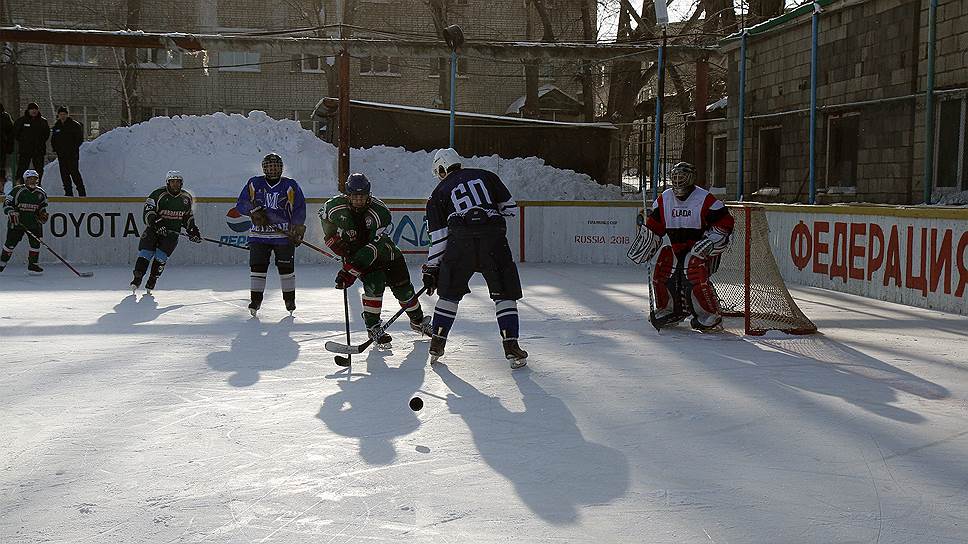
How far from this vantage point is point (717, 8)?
2281 cm

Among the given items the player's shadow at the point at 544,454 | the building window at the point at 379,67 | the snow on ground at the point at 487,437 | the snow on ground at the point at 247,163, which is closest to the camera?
the snow on ground at the point at 487,437

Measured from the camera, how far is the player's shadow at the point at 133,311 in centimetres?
885

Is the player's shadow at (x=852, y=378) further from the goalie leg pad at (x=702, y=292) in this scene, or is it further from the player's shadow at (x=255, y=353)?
the player's shadow at (x=255, y=353)

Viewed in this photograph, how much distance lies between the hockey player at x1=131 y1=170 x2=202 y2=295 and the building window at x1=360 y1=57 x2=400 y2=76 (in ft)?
71.1

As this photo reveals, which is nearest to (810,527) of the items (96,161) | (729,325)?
(729,325)

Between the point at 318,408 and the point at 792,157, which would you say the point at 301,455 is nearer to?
the point at 318,408

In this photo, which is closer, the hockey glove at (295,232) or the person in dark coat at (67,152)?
the hockey glove at (295,232)

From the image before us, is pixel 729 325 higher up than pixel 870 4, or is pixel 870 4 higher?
pixel 870 4

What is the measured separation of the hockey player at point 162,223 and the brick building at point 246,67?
62.4 ft

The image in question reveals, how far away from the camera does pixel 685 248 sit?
26.6 ft

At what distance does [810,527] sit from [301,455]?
1979 mm

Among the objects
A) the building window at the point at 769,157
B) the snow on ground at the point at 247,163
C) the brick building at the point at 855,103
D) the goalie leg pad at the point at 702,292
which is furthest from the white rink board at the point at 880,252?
the snow on ground at the point at 247,163

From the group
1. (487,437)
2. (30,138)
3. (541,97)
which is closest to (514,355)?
(487,437)

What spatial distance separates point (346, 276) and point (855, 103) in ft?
25.6
